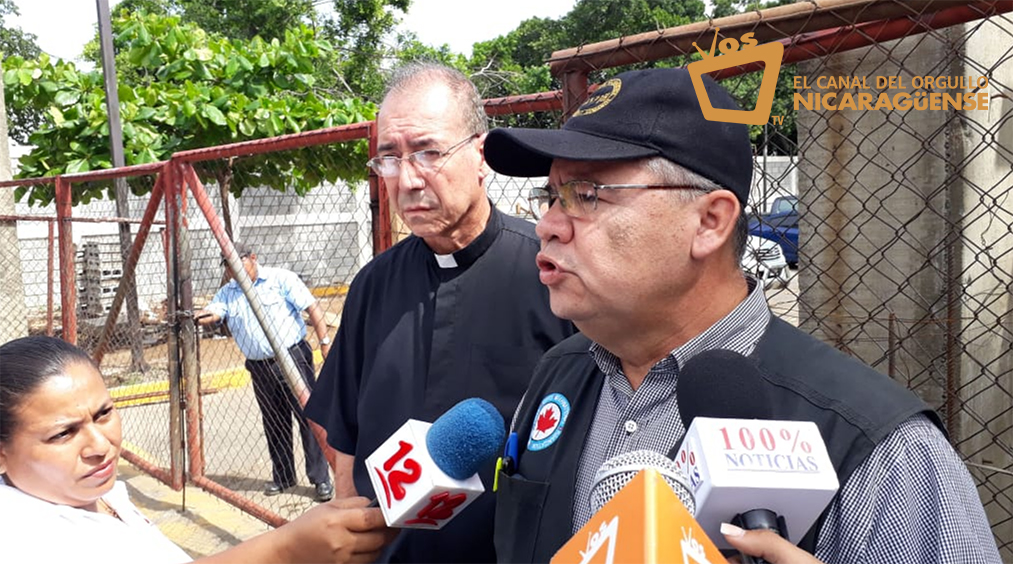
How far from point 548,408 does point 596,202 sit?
0.45 metres

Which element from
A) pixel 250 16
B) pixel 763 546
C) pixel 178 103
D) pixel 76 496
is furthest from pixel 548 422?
pixel 250 16

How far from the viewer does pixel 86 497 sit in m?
2.17

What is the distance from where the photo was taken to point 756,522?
104 cm

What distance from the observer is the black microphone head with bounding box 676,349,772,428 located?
3.86ft

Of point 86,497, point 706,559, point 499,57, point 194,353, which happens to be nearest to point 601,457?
point 706,559

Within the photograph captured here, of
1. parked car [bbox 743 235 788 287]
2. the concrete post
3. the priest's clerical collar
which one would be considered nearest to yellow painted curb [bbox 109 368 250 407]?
the concrete post

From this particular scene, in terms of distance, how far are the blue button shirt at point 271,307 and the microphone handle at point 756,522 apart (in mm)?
5549

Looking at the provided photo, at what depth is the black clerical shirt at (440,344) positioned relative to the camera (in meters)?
2.38

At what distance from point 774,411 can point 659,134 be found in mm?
535

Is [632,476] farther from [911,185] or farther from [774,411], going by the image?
[911,185]

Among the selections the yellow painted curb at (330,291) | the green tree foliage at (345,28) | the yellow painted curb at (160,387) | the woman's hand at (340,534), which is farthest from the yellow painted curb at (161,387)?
the green tree foliage at (345,28)

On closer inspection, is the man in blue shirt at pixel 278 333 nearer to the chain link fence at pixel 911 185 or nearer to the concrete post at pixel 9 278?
the concrete post at pixel 9 278

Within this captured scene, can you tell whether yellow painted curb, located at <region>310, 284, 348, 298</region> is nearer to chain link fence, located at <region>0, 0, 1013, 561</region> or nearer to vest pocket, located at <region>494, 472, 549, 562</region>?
chain link fence, located at <region>0, 0, 1013, 561</region>

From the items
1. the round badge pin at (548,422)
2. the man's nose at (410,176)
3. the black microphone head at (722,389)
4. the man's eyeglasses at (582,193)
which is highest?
the man's nose at (410,176)
